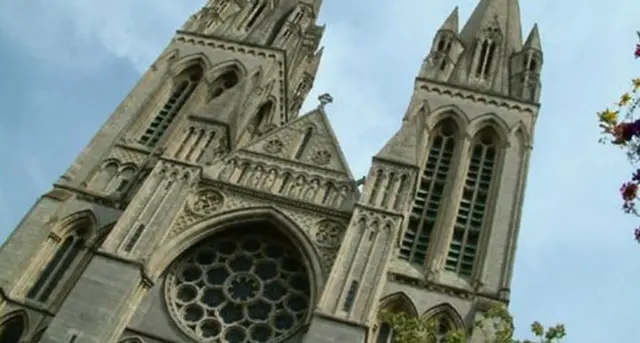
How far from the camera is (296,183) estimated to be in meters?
20.2

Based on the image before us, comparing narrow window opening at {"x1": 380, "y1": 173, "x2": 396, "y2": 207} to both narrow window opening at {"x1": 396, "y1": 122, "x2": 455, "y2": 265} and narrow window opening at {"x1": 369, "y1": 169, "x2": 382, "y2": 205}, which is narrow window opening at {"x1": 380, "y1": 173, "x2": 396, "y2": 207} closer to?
narrow window opening at {"x1": 369, "y1": 169, "x2": 382, "y2": 205}

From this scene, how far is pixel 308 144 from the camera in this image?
71.9ft

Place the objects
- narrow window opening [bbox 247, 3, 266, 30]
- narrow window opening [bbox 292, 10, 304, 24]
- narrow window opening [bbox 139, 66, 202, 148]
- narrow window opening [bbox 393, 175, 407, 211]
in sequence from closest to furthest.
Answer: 1. narrow window opening [bbox 393, 175, 407, 211]
2. narrow window opening [bbox 139, 66, 202, 148]
3. narrow window opening [bbox 247, 3, 266, 30]
4. narrow window opening [bbox 292, 10, 304, 24]

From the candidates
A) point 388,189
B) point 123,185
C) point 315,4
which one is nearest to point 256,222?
point 388,189

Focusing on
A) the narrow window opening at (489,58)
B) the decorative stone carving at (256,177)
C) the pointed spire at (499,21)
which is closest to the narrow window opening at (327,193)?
the decorative stone carving at (256,177)

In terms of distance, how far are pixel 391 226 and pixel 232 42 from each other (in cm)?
1104

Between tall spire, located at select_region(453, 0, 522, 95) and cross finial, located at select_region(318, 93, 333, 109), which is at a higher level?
tall spire, located at select_region(453, 0, 522, 95)

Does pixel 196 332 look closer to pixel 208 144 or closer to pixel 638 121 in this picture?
pixel 208 144

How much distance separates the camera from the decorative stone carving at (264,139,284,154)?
70.7 ft

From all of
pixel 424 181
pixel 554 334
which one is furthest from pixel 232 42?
pixel 554 334

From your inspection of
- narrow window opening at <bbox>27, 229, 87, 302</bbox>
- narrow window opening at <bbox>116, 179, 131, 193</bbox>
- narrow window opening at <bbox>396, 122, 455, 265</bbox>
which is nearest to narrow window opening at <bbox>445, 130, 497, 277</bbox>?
→ narrow window opening at <bbox>396, 122, 455, 265</bbox>

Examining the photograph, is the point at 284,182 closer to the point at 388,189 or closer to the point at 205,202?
the point at 205,202

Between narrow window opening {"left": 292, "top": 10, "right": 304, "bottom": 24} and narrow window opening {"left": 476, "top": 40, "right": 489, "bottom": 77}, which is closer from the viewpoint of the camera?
narrow window opening {"left": 476, "top": 40, "right": 489, "bottom": 77}

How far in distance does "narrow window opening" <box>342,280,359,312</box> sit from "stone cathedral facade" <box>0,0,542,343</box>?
0.03 meters
